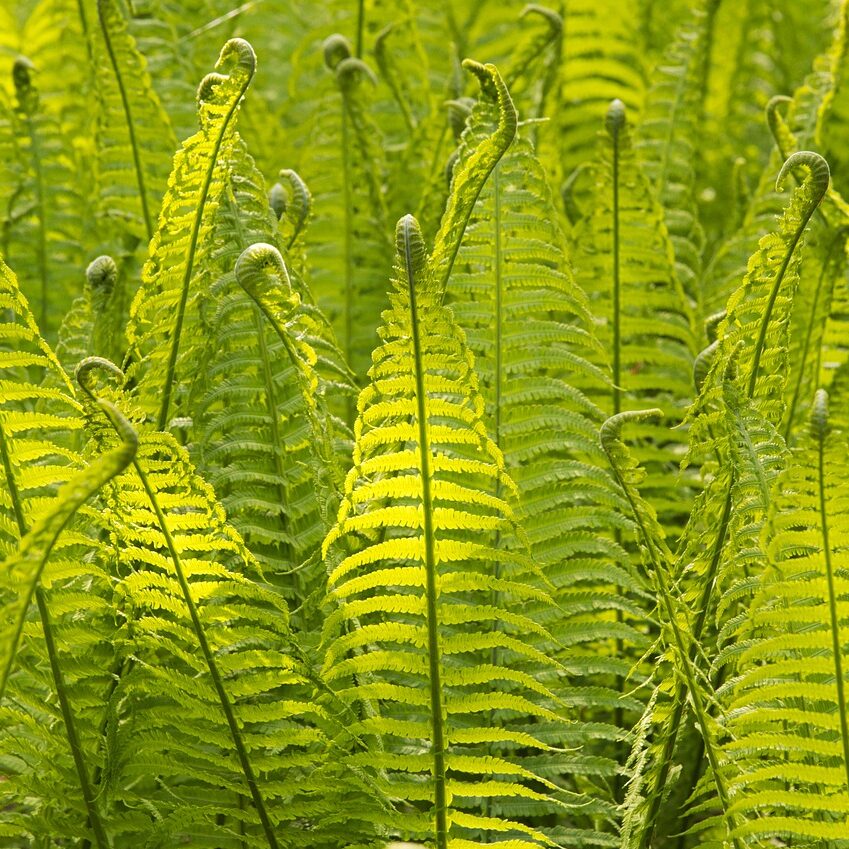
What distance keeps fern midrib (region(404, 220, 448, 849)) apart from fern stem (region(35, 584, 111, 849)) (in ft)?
0.90

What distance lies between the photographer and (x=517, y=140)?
1152mm

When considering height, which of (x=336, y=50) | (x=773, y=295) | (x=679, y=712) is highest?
(x=336, y=50)

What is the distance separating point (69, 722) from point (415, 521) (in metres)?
0.32

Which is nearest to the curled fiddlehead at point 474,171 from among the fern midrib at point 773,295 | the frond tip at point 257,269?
the frond tip at point 257,269

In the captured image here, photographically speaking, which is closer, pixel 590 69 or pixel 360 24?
pixel 360 24

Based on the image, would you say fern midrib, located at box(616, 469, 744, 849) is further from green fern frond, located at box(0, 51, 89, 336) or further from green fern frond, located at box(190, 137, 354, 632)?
green fern frond, located at box(0, 51, 89, 336)

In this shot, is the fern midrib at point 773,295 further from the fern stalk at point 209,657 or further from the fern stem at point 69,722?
the fern stem at point 69,722

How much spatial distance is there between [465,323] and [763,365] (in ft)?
1.08

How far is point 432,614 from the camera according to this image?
0.88 meters

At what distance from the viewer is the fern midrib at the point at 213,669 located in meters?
0.83

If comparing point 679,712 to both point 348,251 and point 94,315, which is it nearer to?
point 94,315

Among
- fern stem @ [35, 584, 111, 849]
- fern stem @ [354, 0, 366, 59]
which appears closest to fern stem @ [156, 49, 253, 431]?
fern stem @ [35, 584, 111, 849]

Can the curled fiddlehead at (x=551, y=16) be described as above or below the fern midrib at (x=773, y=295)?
above

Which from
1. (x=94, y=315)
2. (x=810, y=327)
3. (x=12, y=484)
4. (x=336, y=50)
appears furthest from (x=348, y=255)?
(x=12, y=484)
